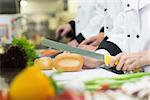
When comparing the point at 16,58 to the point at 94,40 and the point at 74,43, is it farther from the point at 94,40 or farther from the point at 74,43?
the point at 74,43

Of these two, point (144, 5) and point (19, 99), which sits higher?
point (144, 5)

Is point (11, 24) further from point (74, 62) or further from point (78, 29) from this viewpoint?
point (74, 62)

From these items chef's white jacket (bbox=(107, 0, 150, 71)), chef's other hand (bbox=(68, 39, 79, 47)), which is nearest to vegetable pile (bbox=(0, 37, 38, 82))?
chef's white jacket (bbox=(107, 0, 150, 71))

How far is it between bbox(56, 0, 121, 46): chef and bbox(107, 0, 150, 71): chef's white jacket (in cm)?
16

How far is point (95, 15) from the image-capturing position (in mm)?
2182

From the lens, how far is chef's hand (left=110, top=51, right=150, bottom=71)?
121 cm

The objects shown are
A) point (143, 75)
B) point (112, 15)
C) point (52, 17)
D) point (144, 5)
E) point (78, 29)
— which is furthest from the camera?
point (52, 17)

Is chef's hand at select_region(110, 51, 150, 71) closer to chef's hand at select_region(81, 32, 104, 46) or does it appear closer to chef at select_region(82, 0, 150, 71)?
chef at select_region(82, 0, 150, 71)

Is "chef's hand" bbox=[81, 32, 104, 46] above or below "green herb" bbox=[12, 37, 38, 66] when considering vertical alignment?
below

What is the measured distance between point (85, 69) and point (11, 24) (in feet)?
3.70

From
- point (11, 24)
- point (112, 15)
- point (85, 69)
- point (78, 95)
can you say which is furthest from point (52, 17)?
point (78, 95)

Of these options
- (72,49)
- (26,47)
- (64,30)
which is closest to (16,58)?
(26,47)

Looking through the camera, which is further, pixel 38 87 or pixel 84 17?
pixel 84 17

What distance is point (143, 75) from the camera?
1.05 m
